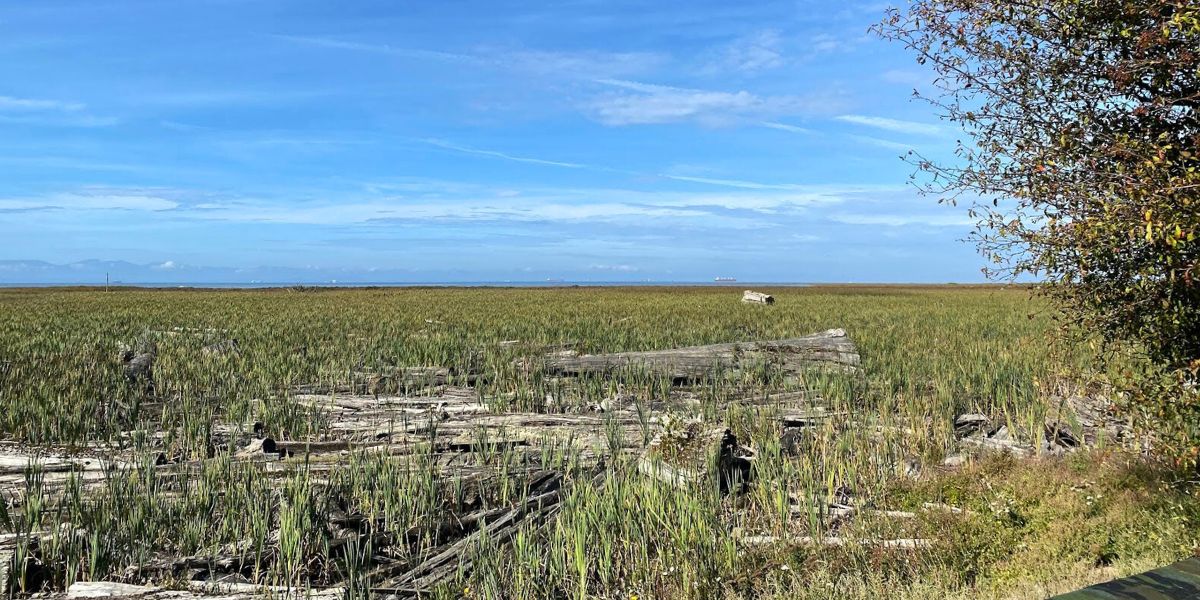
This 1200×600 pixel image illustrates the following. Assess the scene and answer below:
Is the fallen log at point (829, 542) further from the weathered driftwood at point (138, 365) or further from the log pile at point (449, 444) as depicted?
the weathered driftwood at point (138, 365)

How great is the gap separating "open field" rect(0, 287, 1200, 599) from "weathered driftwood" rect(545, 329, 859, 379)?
1.62 ft

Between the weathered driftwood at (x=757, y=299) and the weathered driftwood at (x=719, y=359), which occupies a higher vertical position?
the weathered driftwood at (x=757, y=299)

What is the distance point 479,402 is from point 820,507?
6558 mm

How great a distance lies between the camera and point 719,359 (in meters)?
14.7

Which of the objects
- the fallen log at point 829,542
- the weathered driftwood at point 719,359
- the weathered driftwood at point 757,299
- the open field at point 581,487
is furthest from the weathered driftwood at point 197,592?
the weathered driftwood at point 757,299

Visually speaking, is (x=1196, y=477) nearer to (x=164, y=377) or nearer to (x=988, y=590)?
(x=988, y=590)

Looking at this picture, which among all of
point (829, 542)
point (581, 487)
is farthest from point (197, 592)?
point (829, 542)

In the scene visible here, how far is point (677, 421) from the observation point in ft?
28.9

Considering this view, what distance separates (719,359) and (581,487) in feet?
27.5

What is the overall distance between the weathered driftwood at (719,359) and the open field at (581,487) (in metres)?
0.49

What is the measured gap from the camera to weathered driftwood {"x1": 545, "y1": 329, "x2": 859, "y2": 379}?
46.7ft

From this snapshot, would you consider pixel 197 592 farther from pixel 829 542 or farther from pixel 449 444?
pixel 829 542

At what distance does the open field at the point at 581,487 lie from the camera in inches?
215

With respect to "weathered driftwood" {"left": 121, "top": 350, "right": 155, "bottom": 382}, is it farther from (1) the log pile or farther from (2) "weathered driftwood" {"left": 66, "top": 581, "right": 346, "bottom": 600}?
(2) "weathered driftwood" {"left": 66, "top": 581, "right": 346, "bottom": 600}
